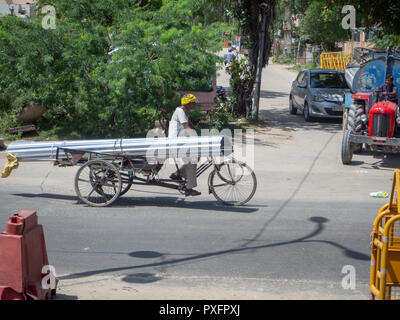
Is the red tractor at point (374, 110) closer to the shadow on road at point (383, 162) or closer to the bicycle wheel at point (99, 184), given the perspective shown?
the shadow on road at point (383, 162)

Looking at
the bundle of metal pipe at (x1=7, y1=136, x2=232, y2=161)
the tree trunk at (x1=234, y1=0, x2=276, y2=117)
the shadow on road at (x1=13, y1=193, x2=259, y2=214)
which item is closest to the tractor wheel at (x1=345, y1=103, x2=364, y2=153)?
the shadow on road at (x1=13, y1=193, x2=259, y2=214)

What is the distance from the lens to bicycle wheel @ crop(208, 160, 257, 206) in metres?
9.22

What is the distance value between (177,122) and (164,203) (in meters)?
1.43

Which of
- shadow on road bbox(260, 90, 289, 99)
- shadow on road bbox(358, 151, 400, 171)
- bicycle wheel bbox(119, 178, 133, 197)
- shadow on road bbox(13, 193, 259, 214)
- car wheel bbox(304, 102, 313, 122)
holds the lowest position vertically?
shadow on road bbox(13, 193, 259, 214)

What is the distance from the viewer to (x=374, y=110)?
504 inches

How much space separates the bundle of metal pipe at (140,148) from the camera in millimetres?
8758

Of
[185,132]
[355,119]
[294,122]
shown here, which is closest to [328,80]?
[294,122]

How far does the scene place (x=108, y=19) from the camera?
15578 millimetres

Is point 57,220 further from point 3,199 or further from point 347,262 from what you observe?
point 347,262

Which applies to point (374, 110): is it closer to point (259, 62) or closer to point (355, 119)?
point (355, 119)

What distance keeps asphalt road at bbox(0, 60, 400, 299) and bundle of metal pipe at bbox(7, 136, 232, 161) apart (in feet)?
2.83
